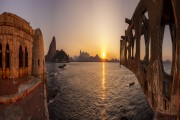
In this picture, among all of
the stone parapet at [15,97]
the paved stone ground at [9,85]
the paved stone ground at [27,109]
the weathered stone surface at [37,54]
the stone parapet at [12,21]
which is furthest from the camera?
the weathered stone surface at [37,54]

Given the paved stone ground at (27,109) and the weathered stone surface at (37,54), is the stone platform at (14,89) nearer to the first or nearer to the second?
the paved stone ground at (27,109)

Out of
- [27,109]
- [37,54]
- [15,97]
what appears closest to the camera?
[15,97]

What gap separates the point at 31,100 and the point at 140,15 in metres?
10.3

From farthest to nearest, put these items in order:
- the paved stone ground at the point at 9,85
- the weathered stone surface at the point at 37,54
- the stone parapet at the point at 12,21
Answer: the weathered stone surface at the point at 37,54, the stone parapet at the point at 12,21, the paved stone ground at the point at 9,85

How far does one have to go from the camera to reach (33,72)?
1881 centimetres

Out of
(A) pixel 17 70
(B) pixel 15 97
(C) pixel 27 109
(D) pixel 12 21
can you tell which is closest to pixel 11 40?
(D) pixel 12 21

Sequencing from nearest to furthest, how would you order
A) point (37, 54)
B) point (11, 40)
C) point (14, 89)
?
point (14, 89) < point (11, 40) < point (37, 54)

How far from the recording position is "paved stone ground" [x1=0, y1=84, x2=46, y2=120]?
1030 centimetres

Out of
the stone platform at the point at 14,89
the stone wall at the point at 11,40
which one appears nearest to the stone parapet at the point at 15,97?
the stone platform at the point at 14,89

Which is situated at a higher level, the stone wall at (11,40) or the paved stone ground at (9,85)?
the stone wall at (11,40)

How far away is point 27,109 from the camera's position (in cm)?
1190

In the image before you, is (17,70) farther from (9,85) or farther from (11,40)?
(11,40)

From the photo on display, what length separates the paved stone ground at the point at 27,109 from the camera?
10.3 meters

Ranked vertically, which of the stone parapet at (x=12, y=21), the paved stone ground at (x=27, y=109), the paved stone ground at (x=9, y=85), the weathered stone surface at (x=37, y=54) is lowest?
the paved stone ground at (x=27, y=109)
